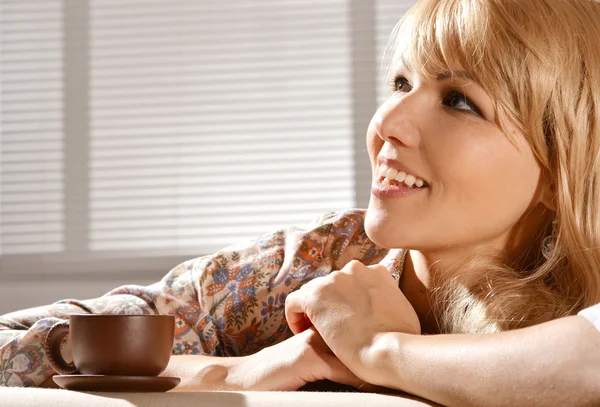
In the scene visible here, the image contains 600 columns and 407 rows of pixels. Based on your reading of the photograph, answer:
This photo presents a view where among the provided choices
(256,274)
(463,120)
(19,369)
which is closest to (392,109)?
(463,120)

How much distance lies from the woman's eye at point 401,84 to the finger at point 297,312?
0.42 meters

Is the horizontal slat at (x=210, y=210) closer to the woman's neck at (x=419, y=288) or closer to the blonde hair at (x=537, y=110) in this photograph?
the woman's neck at (x=419, y=288)

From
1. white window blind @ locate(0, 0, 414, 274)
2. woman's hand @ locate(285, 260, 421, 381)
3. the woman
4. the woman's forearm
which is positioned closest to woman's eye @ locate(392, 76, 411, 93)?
the woman

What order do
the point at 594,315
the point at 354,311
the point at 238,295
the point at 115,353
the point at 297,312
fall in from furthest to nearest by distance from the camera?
the point at 238,295 < the point at 297,312 < the point at 354,311 < the point at 115,353 < the point at 594,315

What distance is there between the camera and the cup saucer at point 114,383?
0.88 meters

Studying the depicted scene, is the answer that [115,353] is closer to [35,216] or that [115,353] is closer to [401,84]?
[401,84]

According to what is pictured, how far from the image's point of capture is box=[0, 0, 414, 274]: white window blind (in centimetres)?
286

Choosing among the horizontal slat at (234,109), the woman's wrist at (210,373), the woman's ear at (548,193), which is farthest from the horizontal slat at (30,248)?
the woman's ear at (548,193)

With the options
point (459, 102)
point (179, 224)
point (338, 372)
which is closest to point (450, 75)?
point (459, 102)

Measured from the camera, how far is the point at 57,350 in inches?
38.7

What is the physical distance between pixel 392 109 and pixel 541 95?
0.73 feet

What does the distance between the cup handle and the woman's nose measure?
554 millimetres

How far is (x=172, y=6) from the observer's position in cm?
295

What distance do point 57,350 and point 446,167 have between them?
0.60 metres
